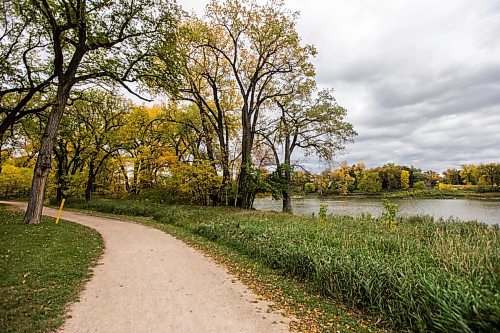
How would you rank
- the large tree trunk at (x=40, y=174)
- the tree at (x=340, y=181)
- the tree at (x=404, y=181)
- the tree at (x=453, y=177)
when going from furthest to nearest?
the tree at (x=453, y=177), the tree at (x=404, y=181), the tree at (x=340, y=181), the large tree trunk at (x=40, y=174)

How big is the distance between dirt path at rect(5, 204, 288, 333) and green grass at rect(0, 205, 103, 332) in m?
0.27

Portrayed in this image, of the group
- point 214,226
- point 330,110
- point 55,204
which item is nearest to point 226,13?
point 330,110

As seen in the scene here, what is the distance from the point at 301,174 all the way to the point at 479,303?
58.2 ft

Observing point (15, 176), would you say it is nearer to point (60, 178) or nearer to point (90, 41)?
point (60, 178)

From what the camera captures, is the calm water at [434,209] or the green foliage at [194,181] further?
the calm water at [434,209]

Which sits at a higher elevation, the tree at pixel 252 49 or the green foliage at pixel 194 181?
the tree at pixel 252 49

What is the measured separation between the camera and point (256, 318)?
4.13 m

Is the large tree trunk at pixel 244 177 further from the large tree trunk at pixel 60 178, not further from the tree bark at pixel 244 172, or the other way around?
the large tree trunk at pixel 60 178

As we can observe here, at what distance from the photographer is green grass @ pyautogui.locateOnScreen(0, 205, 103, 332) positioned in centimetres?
371

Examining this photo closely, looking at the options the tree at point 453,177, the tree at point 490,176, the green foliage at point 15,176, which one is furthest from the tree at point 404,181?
the green foliage at point 15,176

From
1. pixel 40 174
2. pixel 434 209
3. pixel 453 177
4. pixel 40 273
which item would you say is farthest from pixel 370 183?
pixel 40 273

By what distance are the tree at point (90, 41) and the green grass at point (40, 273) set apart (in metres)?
3.34

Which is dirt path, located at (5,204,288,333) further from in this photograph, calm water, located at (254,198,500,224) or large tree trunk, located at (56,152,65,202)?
large tree trunk, located at (56,152,65,202)

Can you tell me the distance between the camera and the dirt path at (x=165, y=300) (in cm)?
378
